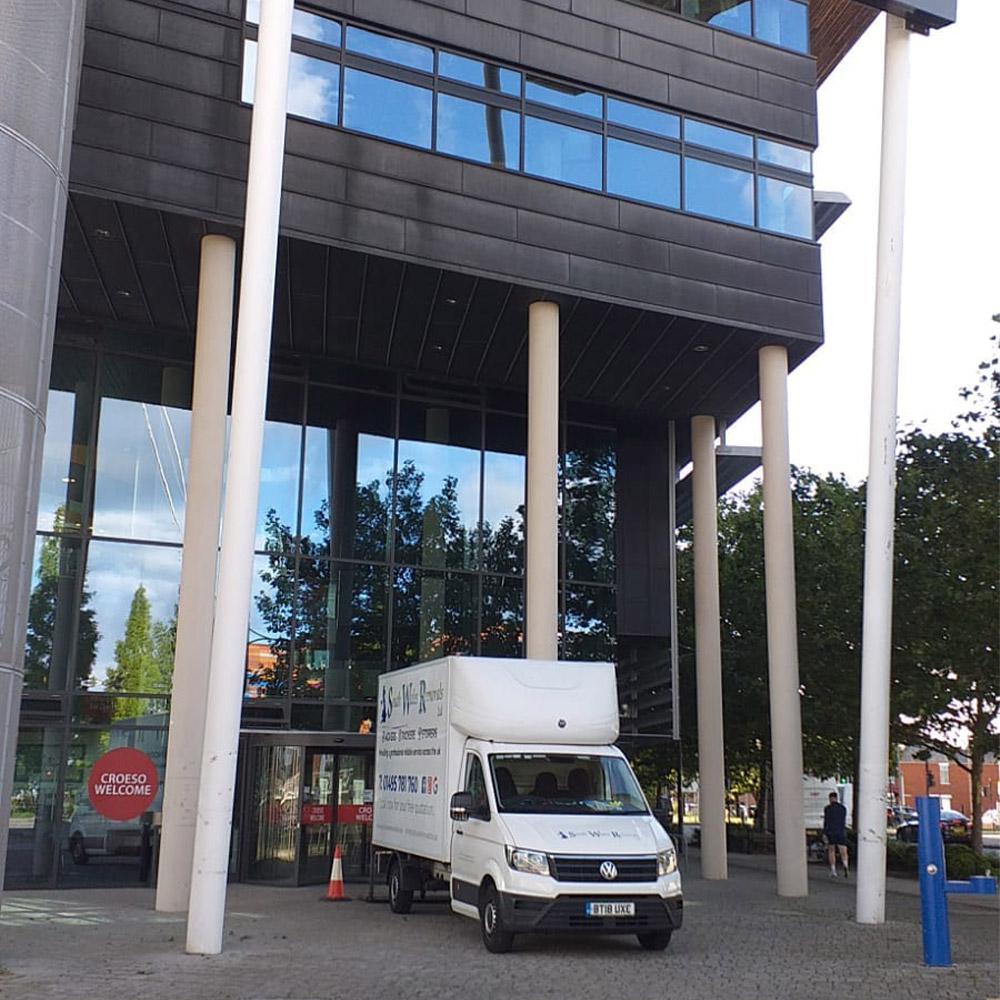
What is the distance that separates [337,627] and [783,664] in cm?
782

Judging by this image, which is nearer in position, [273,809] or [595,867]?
[595,867]

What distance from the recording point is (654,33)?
21.3 m

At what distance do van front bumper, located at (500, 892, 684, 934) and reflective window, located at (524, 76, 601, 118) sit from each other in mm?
13313

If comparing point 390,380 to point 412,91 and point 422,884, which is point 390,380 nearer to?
point 412,91

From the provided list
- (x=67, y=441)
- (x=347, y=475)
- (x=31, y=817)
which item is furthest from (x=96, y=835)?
(x=347, y=475)

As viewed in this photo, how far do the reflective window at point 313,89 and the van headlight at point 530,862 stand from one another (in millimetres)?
11448

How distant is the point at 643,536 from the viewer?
84.2ft

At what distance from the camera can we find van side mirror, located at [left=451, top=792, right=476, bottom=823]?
43.5 ft

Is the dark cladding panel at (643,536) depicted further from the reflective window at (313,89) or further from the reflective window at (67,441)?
the reflective window at (67,441)

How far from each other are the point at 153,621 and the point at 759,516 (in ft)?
72.4

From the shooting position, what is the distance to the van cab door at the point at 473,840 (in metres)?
12.9

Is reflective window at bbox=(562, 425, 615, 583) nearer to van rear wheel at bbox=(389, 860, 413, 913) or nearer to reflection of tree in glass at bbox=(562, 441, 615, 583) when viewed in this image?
reflection of tree in glass at bbox=(562, 441, 615, 583)

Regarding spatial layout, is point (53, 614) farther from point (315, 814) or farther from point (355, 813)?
point (355, 813)

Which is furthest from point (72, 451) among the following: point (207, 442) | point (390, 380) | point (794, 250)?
point (794, 250)
